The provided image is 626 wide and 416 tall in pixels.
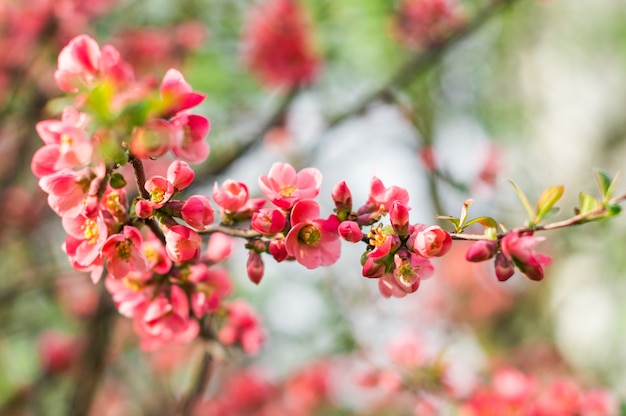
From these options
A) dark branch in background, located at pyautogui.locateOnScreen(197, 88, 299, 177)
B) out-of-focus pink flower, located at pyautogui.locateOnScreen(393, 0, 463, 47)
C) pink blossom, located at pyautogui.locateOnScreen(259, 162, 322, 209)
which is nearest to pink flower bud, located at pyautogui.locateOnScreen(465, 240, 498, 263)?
pink blossom, located at pyautogui.locateOnScreen(259, 162, 322, 209)

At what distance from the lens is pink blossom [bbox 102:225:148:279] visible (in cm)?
90

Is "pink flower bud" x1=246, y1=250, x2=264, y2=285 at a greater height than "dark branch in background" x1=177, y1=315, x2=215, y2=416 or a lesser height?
greater

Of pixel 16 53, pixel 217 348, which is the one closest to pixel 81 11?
pixel 16 53

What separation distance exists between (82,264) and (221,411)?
2121 millimetres

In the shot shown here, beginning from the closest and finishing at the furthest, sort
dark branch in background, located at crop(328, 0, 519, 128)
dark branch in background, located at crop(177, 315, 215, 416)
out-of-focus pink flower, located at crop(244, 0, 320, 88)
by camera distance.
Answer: dark branch in background, located at crop(177, 315, 215, 416) → dark branch in background, located at crop(328, 0, 519, 128) → out-of-focus pink flower, located at crop(244, 0, 320, 88)

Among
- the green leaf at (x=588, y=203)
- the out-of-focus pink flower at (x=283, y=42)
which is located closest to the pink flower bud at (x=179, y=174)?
the green leaf at (x=588, y=203)

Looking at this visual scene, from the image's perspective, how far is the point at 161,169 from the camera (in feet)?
10.6

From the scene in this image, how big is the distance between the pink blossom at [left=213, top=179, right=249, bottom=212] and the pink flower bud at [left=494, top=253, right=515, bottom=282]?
0.42 m

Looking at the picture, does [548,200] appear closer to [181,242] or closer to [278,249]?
[278,249]

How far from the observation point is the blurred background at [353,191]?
2346 mm

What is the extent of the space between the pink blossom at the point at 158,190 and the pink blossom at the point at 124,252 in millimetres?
59

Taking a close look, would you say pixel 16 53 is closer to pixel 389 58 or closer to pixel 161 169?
pixel 161 169

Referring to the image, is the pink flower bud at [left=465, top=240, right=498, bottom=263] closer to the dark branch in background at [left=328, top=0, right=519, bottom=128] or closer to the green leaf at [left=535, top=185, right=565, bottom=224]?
the green leaf at [left=535, top=185, right=565, bottom=224]

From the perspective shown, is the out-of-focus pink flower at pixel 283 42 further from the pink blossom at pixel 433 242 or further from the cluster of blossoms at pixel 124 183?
the pink blossom at pixel 433 242
